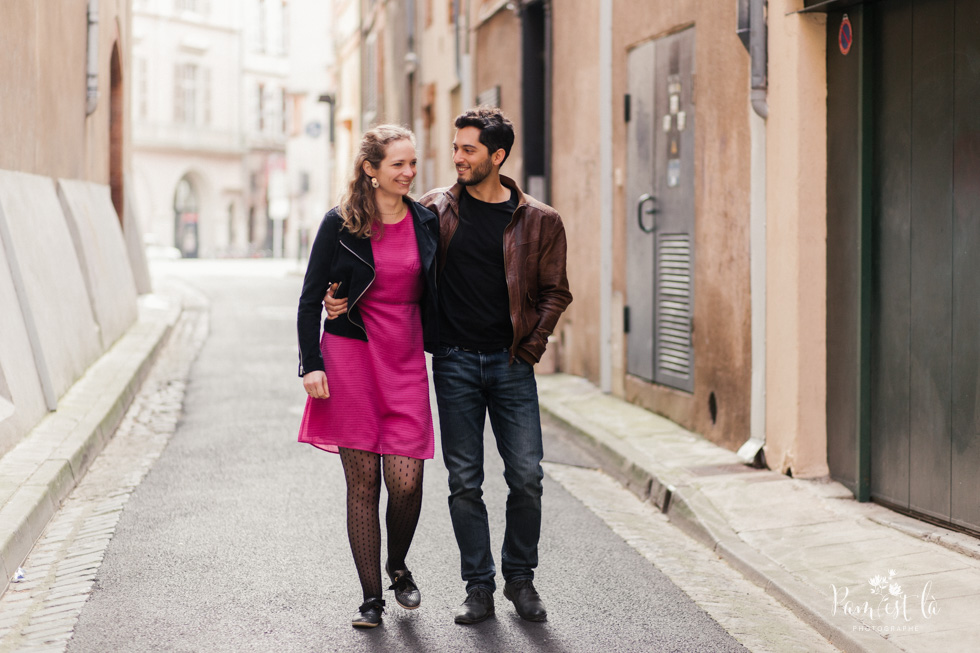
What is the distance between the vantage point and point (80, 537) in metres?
5.62

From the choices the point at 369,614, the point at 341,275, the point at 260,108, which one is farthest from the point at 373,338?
the point at 260,108

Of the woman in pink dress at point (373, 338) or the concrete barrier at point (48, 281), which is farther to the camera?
the concrete barrier at point (48, 281)

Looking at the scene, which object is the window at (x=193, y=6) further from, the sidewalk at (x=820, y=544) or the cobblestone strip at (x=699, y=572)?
the cobblestone strip at (x=699, y=572)

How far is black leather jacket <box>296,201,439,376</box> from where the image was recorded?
4.25m

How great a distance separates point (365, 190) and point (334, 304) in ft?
1.35

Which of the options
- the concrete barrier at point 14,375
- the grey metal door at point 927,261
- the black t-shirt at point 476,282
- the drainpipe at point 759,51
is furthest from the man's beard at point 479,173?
the concrete barrier at point 14,375

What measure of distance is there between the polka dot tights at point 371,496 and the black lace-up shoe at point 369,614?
32 millimetres

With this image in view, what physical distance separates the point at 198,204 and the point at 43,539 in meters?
51.3

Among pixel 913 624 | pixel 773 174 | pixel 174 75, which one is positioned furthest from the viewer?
pixel 174 75

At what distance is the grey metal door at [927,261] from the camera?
541cm

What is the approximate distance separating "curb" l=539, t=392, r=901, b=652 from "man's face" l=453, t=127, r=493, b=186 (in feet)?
6.65

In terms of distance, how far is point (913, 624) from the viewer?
4.34 metres

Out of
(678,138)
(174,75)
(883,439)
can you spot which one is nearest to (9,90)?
(678,138)

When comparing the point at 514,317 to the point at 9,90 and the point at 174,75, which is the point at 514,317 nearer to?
the point at 9,90
